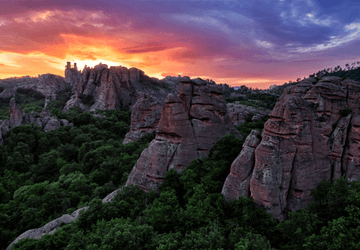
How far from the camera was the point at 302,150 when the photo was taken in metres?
18.5

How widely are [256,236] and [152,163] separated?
17255 mm

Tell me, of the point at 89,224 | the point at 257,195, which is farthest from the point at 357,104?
the point at 89,224

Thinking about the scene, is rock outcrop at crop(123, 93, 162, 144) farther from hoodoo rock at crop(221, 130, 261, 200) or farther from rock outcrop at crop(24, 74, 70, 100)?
rock outcrop at crop(24, 74, 70, 100)

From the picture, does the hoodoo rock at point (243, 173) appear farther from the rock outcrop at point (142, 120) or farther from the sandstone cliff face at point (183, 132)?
the rock outcrop at point (142, 120)

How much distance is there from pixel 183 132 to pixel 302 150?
15.5 m

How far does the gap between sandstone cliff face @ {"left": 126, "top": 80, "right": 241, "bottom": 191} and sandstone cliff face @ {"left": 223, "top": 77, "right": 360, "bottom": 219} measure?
10.0 m

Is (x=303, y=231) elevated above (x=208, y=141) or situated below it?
below

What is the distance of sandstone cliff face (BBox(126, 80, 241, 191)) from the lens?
27984 mm

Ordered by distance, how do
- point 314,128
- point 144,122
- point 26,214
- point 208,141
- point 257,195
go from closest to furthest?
point 257,195 → point 314,128 → point 26,214 → point 208,141 → point 144,122

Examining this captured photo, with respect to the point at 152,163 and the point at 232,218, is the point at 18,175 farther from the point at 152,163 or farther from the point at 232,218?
the point at 232,218

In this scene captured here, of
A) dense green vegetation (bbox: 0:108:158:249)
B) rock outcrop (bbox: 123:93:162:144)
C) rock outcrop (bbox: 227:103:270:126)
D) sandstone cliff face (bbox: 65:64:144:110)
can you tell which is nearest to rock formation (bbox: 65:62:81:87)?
sandstone cliff face (bbox: 65:64:144:110)

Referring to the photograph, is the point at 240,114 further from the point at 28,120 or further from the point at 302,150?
the point at 28,120

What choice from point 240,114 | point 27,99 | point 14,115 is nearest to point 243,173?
point 240,114

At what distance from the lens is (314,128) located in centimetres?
1939
